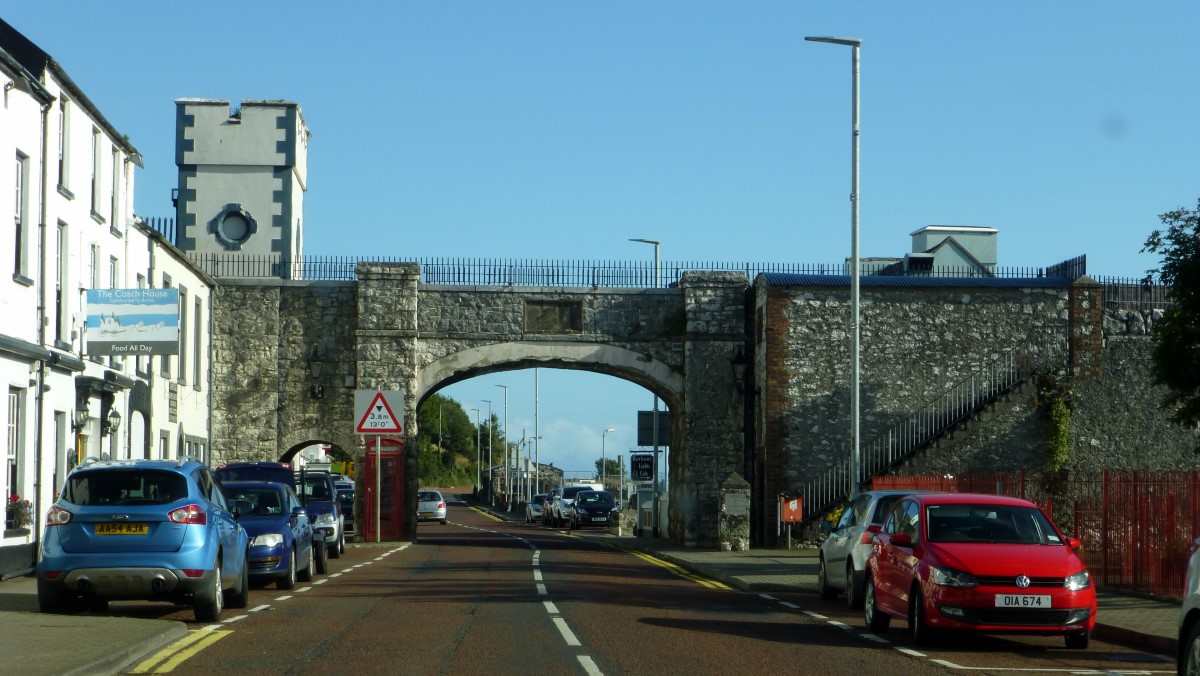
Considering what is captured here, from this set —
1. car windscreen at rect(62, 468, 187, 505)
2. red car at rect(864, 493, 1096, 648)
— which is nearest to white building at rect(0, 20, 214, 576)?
car windscreen at rect(62, 468, 187, 505)

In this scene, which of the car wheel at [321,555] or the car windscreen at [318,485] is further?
the car windscreen at [318,485]

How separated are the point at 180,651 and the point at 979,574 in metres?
7.54

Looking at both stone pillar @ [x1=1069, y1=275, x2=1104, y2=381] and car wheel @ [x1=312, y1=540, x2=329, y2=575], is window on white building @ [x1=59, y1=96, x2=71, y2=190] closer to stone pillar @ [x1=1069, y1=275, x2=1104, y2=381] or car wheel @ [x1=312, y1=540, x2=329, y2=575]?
car wheel @ [x1=312, y1=540, x2=329, y2=575]

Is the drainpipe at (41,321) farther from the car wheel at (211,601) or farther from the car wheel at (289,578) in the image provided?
the car wheel at (211,601)

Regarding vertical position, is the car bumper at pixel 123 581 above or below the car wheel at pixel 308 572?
above

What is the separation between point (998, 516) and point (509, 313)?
81.1 ft

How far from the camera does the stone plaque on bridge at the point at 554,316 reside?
39281 mm

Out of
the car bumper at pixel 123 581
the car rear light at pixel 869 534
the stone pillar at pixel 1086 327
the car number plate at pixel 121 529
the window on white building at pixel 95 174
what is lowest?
the car bumper at pixel 123 581

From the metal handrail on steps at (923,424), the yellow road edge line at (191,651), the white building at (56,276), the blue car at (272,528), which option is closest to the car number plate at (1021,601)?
the yellow road edge line at (191,651)

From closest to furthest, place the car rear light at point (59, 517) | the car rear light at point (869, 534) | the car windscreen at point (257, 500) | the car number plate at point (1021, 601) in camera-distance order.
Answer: the car number plate at point (1021, 601) → the car rear light at point (59, 517) → the car rear light at point (869, 534) → the car windscreen at point (257, 500)

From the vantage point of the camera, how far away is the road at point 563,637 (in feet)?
40.1

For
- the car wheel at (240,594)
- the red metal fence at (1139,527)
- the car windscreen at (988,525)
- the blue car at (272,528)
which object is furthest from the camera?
the blue car at (272,528)

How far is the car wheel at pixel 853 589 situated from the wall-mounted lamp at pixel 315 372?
2303cm

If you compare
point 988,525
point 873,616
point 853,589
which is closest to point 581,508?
point 853,589
